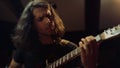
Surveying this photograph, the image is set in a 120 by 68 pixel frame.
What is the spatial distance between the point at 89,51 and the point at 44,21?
416mm

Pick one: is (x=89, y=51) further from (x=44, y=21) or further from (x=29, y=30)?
(x=29, y=30)

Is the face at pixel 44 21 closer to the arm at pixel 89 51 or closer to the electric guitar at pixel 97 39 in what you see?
the electric guitar at pixel 97 39

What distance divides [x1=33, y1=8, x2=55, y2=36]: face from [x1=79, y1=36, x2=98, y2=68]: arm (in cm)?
34

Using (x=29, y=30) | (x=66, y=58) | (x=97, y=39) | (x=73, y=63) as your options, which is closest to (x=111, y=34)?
(x=97, y=39)

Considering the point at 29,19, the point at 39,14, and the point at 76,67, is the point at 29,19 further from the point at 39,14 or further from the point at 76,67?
the point at 76,67

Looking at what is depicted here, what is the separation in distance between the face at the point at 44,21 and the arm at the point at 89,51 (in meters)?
0.34

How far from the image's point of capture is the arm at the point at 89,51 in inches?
47.9

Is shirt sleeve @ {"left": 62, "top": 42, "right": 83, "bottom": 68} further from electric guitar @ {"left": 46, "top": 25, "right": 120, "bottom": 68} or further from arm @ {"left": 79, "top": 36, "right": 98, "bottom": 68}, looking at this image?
arm @ {"left": 79, "top": 36, "right": 98, "bottom": 68}

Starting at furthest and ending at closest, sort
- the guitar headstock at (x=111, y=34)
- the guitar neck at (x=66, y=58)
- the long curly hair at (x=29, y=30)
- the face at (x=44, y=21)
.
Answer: the long curly hair at (x=29, y=30) < the face at (x=44, y=21) < the guitar neck at (x=66, y=58) < the guitar headstock at (x=111, y=34)

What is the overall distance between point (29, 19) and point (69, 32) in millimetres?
1103

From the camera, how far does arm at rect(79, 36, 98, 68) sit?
4.00 ft

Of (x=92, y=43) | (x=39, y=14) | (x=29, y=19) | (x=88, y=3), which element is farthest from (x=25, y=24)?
(x=88, y=3)

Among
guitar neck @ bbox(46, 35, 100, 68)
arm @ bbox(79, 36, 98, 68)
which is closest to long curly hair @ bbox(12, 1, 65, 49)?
guitar neck @ bbox(46, 35, 100, 68)

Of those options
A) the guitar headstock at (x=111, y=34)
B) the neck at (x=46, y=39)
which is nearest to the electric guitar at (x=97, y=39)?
the guitar headstock at (x=111, y=34)
